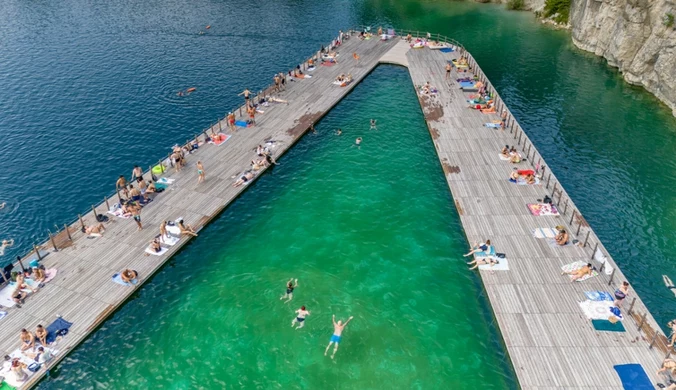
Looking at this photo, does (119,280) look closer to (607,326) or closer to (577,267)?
(577,267)

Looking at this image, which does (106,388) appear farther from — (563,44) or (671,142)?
(563,44)

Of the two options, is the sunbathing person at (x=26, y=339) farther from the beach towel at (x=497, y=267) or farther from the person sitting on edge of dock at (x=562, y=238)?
the person sitting on edge of dock at (x=562, y=238)

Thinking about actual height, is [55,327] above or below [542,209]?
below

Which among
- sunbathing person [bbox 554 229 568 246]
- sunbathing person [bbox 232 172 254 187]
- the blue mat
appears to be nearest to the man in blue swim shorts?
the blue mat

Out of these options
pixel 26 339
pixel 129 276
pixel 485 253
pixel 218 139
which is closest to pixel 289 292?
pixel 129 276

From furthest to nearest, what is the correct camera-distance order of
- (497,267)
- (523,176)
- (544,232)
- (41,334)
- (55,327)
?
(523,176) → (544,232) → (497,267) → (55,327) → (41,334)

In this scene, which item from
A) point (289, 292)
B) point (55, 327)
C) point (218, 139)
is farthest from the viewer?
point (218, 139)

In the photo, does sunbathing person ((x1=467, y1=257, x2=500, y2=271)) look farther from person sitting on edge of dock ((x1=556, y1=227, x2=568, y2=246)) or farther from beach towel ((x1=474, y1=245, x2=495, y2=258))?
person sitting on edge of dock ((x1=556, y1=227, x2=568, y2=246))

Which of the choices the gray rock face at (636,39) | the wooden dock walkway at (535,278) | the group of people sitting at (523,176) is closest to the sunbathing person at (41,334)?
the wooden dock walkway at (535,278)
